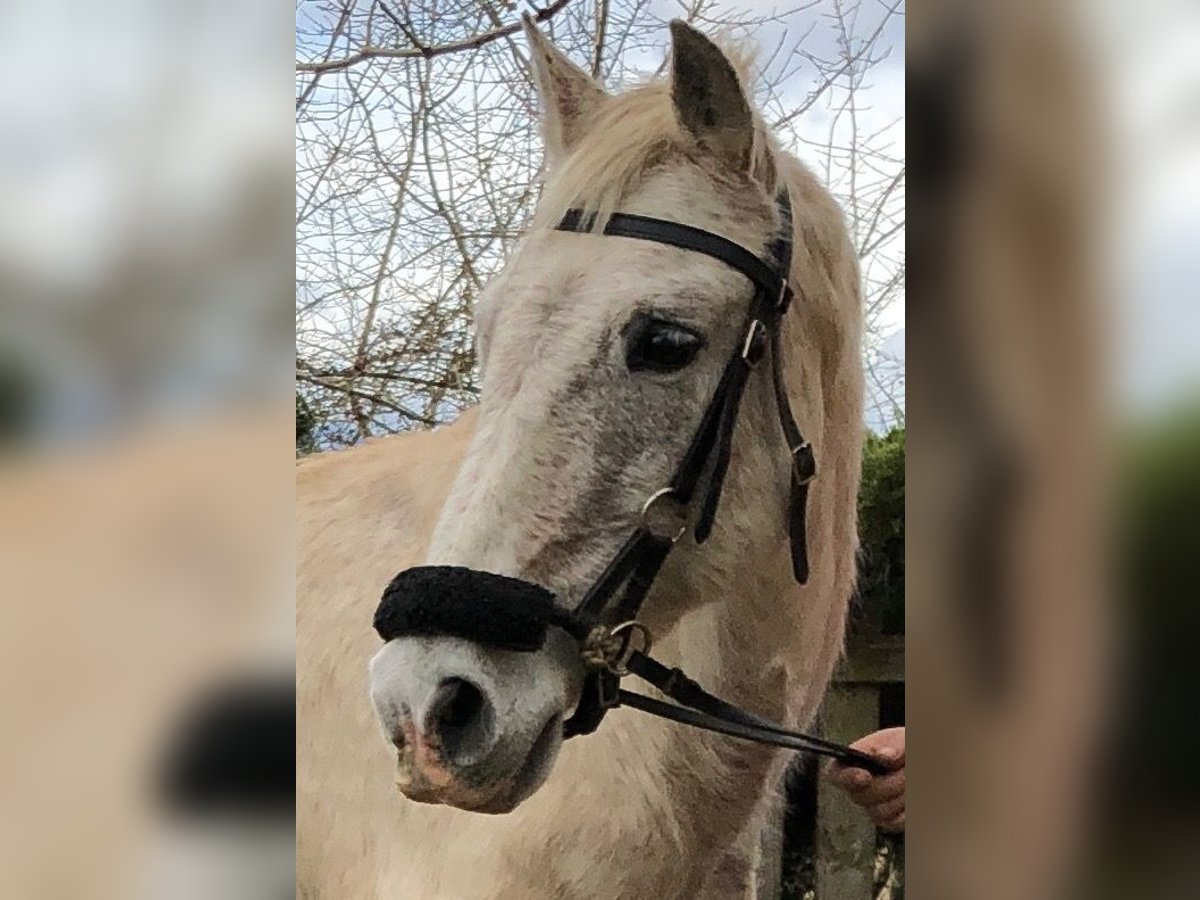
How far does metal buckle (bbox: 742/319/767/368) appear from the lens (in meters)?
0.83

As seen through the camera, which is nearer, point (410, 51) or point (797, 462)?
point (797, 462)

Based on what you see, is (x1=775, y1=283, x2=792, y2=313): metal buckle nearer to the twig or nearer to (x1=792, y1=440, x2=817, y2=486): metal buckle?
(x1=792, y1=440, x2=817, y2=486): metal buckle

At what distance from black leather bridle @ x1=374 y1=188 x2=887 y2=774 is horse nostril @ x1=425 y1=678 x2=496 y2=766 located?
48 mm

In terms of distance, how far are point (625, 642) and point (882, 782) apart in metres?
0.27

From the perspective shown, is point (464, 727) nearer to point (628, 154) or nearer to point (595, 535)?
point (595, 535)

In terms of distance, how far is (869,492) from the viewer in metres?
0.88

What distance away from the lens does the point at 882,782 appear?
87 centimetres

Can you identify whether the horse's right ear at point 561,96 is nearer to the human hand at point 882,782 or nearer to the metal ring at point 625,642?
the metal ring at point 625,642

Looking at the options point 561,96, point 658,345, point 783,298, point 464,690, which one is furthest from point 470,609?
point 561,96

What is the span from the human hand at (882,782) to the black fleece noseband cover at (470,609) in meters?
0.33
